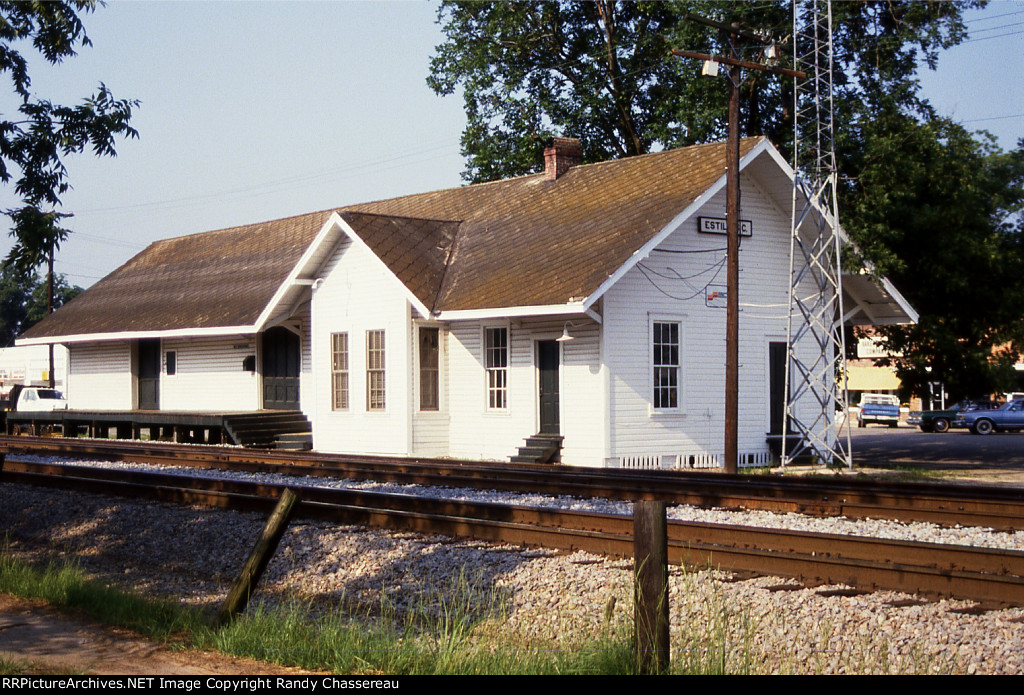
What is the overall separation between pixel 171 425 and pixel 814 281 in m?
17.7

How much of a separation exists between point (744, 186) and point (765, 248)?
1.45 metres

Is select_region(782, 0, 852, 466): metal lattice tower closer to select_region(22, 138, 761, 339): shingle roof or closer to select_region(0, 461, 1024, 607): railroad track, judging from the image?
select_region(22, 138, 761, 339): shingle roof

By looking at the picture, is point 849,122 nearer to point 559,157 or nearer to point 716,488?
point 559,157

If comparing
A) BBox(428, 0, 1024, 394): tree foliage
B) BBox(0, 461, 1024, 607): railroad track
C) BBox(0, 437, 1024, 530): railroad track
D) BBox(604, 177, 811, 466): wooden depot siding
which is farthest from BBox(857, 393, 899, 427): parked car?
BBox(0, 461, 1024, 607): railroad track

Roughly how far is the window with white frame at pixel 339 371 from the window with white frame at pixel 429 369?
7.46ft

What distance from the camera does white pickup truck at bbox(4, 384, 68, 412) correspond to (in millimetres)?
38688

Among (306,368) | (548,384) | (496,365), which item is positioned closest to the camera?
(548,384)

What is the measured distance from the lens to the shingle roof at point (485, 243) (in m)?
22.0

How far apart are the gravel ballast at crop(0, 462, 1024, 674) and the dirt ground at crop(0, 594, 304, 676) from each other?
134 cm

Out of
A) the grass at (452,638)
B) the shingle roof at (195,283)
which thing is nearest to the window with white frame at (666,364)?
the shingle roof at (195,283)

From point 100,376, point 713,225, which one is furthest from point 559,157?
point 100,376

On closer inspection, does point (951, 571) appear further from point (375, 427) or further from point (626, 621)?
point (375, 427)

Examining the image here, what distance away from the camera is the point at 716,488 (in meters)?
14.6

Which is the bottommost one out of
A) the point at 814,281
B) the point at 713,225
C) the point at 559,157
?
the point at 814,281
